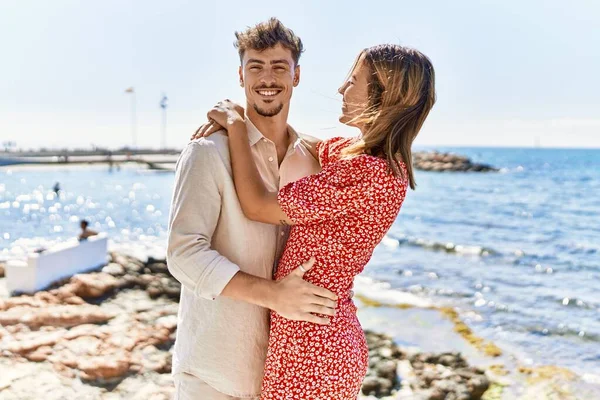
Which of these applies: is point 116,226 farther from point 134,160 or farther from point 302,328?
point 134,160

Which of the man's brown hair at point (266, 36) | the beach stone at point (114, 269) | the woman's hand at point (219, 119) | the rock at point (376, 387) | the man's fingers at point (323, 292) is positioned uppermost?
the man's brown hair at point (266, 36)

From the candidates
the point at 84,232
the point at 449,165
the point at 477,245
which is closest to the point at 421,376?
the point at 84,232

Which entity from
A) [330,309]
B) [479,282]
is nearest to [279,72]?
[330,309]

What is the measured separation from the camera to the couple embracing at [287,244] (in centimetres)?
218

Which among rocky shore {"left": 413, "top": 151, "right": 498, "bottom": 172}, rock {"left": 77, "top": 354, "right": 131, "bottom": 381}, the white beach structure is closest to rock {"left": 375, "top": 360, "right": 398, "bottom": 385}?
rock {"left": 77, "top": 354, "right": 131, "bottom": 381}

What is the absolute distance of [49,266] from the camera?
10086 mm

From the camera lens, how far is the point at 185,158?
2279mm

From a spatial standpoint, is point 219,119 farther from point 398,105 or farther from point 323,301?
point 323,301

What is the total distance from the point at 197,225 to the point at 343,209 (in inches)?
21.7

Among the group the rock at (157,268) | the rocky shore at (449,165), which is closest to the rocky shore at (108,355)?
the rock at (157,268)

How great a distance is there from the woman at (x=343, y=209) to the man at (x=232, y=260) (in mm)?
84

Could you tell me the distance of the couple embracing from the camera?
2176 mm

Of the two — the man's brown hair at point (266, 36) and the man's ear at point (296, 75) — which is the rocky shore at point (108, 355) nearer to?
the man's ear at point (296, 75)

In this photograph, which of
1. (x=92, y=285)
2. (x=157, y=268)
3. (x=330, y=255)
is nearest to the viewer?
(x=330, y=255)
